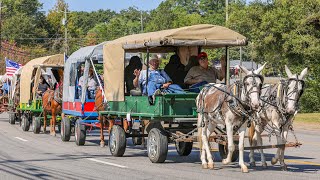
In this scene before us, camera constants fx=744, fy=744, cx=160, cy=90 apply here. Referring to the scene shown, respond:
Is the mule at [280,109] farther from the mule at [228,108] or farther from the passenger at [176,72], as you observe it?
the passenger at [176,72]

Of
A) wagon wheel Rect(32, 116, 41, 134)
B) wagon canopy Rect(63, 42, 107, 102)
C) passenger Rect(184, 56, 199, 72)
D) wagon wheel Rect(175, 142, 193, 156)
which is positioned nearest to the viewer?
passenger Rect(184, 56, 199, 72)

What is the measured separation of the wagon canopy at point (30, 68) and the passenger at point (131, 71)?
9.18 meters

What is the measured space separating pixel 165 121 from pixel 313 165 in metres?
3.38

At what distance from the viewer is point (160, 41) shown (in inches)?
623

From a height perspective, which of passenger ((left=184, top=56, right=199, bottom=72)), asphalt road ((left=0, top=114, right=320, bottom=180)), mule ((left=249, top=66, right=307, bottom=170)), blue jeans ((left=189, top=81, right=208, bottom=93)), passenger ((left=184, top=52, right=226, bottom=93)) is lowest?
asphalt road ((left=0, top=114, right=320, bottom=180))

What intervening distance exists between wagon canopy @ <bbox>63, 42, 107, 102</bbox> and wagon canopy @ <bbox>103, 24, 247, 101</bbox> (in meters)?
2.61

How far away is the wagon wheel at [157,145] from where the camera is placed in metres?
16.0

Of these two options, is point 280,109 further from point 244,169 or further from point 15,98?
point 15,98

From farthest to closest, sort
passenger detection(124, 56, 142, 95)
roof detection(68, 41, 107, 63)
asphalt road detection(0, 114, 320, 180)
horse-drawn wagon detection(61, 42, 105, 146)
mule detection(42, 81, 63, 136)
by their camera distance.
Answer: mule detection(42, 81, 63, 136) → horse-drawn wagon detection(61, 42, 105, 146) → roof detection(68, 41, 107, 63) → passenger detection(124, 56, 142, 95) → asphalt road detection(0, 114, 320, 180)

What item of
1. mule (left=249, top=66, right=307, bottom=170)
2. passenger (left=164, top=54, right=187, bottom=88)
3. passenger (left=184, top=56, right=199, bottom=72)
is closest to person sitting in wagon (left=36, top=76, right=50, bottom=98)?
passenger (left=164, top=54, right=187, bottom=88)

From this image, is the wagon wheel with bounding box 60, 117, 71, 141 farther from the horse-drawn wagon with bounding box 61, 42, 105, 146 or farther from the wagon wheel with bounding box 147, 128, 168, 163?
the wagon wheel with bounding box 147, 128, 168, 163

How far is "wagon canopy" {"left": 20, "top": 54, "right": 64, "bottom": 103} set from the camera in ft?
92.9

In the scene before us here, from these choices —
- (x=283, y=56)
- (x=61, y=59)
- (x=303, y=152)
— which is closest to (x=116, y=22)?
(x=283, y=56)

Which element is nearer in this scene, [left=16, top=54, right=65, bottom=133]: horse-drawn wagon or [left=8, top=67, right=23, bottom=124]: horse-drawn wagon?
[left=16, top=54, right=65, bottom=133]: horse-drawn wagon
